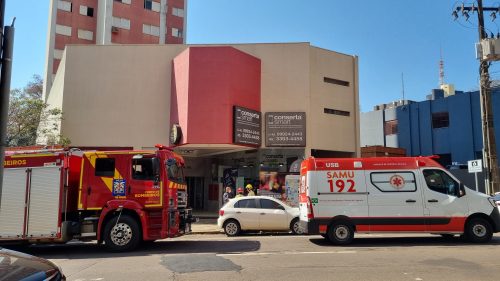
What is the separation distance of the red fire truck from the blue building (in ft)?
94.6

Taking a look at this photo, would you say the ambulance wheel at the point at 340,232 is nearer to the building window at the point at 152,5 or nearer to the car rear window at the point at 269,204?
the car rear window at the point at 269,204

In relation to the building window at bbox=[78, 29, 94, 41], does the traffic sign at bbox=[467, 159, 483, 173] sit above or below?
below

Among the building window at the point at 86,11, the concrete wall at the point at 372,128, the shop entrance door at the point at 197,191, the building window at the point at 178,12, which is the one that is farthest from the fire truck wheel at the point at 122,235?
the building window at the point at 178,12

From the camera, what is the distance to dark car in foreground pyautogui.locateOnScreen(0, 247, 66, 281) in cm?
383

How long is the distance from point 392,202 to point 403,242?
129cm

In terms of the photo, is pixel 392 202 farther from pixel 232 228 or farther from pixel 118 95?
pixel 118 95

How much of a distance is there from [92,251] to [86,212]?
3.72 ft

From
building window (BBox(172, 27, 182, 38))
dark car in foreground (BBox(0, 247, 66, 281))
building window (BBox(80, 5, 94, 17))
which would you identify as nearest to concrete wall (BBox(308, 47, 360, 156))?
dark car in foreground (BBox(0, 247, 66, 281))

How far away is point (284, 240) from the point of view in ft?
45.1

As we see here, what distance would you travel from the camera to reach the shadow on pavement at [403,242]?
40.4 feet

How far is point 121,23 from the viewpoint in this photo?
5031cm

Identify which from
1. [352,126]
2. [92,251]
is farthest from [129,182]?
[352,126]

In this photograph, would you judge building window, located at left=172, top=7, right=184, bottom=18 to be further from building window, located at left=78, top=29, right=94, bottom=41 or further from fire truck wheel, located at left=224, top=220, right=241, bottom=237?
fire truck wheel, located at left=224, top=220, right=241, bottom=237

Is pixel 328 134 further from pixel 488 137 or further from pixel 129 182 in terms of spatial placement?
pixel 129 182
